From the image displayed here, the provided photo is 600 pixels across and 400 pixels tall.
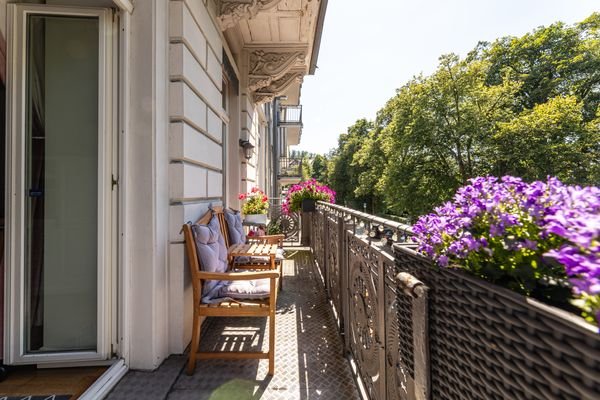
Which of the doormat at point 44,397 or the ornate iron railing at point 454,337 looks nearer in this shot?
the ornate iron railing at point 454,337

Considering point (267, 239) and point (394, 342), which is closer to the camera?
point (394, 342)

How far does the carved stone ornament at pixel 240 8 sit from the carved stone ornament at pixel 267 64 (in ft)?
5.72

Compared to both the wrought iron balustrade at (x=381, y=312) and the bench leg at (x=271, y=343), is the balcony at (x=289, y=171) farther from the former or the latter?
the bench leg at (x=271, y=343)

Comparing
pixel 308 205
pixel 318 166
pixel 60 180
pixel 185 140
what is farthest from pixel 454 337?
pixel 318 166

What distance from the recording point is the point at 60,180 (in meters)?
2.14

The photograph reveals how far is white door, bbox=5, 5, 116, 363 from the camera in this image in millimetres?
2053

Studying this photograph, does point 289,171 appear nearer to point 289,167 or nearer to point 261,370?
point 289,167

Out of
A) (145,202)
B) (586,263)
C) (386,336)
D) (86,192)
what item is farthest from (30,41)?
(586,263)

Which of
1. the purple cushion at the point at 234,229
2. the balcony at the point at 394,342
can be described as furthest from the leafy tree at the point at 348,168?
the balcony at the point at 394,342

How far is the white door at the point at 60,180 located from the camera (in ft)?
6.73

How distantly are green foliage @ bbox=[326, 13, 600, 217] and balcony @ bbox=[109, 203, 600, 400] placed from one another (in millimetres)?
16662

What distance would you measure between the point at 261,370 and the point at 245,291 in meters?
0.56

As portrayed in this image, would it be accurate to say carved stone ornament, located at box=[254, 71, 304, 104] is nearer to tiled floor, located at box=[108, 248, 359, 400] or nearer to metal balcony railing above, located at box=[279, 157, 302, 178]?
tiled floor, located at box=[108, 248, 359, 400]

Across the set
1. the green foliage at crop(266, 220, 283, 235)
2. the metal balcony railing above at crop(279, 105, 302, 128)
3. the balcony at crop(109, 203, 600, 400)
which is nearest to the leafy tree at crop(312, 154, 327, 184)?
the metal balcony railing above at crop(279, 105, 302, 128)
